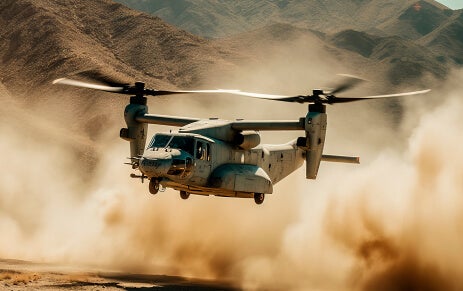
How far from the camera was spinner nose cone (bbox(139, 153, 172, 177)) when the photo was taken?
2597 centimetres

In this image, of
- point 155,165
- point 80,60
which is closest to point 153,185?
point 155,165

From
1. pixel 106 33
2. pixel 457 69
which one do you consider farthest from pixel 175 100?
pixel 457 69

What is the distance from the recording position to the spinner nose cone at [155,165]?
26.0 metres

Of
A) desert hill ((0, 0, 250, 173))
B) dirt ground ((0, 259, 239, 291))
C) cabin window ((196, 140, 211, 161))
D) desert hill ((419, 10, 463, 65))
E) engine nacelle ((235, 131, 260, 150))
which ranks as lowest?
dirt ground ((0, 259, 239, 291))

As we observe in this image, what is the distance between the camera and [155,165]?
25953mm

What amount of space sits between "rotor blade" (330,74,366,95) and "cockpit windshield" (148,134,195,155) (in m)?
5.94

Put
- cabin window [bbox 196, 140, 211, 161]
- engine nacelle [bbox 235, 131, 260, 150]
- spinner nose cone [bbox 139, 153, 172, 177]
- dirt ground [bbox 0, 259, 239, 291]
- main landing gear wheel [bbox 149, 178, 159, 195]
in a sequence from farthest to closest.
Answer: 1. engine nacelle [bbox 235, 131, 260, 150]
2. cabin window [bbox 196, 140, 211, 161]
3. dirt ground [bbox 0, 259, 239, 291]
4. main landing gear wheel [bbox 149, 178, 159, 195]
5. spinner nose cone [bbox 139, 153, 172, 177]

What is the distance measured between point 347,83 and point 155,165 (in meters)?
8.16

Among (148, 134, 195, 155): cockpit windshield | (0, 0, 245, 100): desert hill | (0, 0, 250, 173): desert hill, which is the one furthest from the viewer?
(0, 0, 245, 100): desert hill

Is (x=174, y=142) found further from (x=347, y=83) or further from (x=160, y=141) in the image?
(x=347, y=83)

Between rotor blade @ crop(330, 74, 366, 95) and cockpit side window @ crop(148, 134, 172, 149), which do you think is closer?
cockpit side window @ crop(148, 134, 172, 149)

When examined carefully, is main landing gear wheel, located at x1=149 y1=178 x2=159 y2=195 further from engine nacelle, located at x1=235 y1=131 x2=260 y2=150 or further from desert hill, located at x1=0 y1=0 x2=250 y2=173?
desert hill, located at x1=0 y1=0 x2=250 y2=173

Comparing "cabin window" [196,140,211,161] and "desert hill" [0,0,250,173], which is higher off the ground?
"desert hill" [0,0,250,173]

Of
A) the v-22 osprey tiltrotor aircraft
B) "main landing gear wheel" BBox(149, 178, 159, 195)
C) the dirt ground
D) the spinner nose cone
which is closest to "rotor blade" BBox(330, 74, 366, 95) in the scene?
the v-22 osprey tiltrotor aircraft
